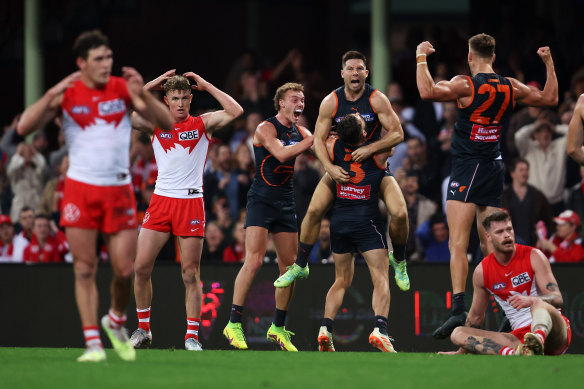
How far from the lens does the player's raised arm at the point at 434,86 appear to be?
33.0 feet

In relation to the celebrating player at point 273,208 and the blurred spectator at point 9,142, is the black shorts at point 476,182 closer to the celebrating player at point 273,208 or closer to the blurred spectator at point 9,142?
the celebrating player at point 273,208

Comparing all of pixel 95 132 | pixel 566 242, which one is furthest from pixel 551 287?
pixel 95 132

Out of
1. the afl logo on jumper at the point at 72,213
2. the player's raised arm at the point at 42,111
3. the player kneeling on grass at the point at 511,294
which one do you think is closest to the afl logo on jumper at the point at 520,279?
the player kneeling on grass at the point at 511,294

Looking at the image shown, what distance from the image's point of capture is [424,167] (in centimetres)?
1528

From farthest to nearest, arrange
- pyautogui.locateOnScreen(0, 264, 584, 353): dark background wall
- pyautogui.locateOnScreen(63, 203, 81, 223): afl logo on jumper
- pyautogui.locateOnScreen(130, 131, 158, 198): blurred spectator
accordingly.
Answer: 1. pyautogui.locateOnScreen(130, 131, 158, 198): blurred spectator
2. pyautogui.locateOnScreen(0, 264, 584, 353): dark background wall
3. pyautogui.locateOnScreen(63, 203, 81, 223): afl logo on jumper

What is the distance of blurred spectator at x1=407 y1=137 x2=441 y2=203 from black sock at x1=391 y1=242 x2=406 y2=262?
421 centimetres

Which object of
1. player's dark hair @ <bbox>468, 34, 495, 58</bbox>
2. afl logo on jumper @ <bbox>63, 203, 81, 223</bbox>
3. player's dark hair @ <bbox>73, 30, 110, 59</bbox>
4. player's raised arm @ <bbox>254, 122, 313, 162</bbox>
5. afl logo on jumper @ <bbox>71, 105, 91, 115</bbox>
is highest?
player's dark hair @ <bbox>468, 34, 495, 58</bbox>

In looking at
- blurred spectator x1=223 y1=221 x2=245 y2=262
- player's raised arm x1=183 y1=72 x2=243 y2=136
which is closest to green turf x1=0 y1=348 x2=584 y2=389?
player's raised arm x1=183 y1=72 x2=243 y2=136

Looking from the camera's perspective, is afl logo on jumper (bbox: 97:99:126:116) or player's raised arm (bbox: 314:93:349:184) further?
player's raised arm (bbox: 314:93:349:184)

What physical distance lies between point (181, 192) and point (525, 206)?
5.19m

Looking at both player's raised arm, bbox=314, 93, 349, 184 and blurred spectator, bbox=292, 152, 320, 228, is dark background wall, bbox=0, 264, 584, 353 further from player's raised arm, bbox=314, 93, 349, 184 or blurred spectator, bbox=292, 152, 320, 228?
player's raised arm, bbox=314, 93, 349, 184

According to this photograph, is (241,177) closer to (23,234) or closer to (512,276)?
(23,234)

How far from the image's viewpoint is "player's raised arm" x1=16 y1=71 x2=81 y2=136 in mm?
8211

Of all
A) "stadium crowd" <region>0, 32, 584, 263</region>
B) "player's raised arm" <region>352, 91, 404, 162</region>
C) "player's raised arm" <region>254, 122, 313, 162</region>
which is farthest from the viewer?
"stadium crowd" <region>0, 32, 584, 263</region>
